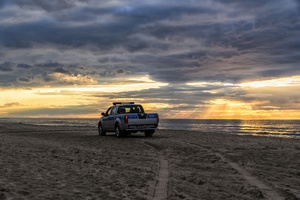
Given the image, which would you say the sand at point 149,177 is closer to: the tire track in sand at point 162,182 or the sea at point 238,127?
the tire track in sand at point 162,182

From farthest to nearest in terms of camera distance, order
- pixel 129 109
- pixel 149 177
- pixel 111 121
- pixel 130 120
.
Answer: pixel 111 121 < pixel 129 109 < pixel 130 120 < pixel 149 177

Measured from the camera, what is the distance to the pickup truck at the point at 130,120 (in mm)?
18406

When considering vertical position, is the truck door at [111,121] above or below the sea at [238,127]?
above

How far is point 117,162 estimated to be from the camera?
883cm

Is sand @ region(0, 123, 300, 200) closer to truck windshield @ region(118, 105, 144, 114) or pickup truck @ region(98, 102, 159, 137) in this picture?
pickup truck @ region(98, 102, 159, 137)

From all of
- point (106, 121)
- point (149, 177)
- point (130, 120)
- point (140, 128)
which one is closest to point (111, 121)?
point (106, 121)

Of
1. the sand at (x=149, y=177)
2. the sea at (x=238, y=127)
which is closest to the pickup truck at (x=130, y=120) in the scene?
the sand at (x=149, y=177)

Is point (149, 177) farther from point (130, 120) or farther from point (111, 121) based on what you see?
point (111, 121)

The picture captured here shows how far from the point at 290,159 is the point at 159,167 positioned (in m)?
4.49

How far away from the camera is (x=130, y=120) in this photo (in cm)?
1836

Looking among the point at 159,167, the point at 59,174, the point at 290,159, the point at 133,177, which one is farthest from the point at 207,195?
the point at 290,159

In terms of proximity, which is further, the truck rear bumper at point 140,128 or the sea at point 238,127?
the sea at point 238,127

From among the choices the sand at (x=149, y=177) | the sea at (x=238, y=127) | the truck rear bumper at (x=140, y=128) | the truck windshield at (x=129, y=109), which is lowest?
the sea at (x=238, y=127)

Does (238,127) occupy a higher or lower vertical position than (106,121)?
lower
